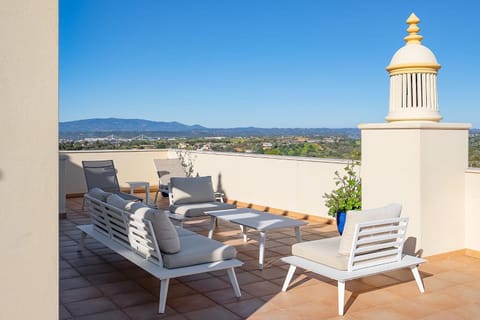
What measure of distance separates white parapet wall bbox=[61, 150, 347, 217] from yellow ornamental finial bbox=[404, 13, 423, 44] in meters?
2.38

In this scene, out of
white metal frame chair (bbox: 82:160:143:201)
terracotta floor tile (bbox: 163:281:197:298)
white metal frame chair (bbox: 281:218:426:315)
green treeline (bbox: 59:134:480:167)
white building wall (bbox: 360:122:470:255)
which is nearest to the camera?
white metal frame chair (bbox: 281:218:426:315)

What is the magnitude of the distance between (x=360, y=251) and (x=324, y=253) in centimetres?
31

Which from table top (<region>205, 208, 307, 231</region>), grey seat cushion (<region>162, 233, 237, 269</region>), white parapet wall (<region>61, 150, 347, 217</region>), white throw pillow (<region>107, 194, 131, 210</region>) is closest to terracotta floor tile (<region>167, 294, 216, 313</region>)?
grey seat cushion (<region>162, 233, 237, 269</region>)

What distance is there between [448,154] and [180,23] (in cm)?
1623

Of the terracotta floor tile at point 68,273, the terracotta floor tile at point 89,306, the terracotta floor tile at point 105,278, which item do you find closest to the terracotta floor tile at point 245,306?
the terracotta floor tile at point 89,306

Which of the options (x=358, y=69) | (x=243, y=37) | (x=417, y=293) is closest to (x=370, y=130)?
(x=417, y=293)

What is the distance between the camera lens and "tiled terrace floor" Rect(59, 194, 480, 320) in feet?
12.9

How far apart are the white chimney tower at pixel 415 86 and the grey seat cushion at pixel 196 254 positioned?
2.62m

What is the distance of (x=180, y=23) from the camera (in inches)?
798

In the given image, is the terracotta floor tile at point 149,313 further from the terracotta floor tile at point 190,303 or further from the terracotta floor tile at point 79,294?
the terracotta floor tile at point 79,294

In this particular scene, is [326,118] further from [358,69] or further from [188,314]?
[188,314]

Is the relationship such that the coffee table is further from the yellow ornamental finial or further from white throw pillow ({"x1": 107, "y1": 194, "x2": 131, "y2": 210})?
the yellow ornamental finial

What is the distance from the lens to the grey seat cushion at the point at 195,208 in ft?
22.1
